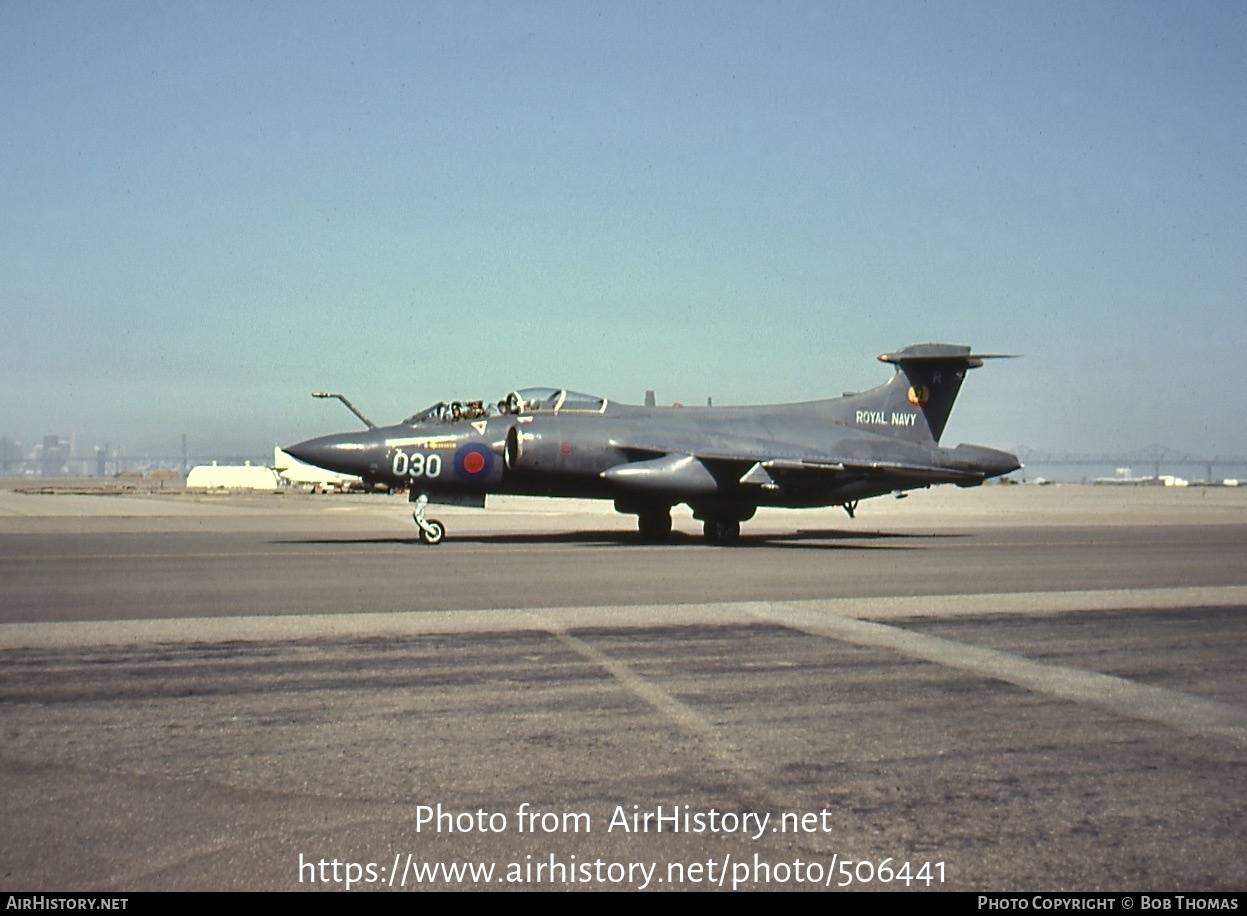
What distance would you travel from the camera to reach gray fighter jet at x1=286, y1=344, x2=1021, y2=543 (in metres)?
23.2

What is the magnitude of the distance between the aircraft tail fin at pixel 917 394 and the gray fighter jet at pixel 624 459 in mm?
1114

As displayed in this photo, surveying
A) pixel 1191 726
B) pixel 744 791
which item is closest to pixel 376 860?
pixel 744 791

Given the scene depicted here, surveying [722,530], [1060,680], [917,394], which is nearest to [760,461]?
[722,530]

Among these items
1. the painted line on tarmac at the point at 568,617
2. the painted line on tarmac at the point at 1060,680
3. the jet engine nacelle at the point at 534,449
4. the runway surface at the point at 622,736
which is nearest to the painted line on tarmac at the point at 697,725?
the runway surface at the point at 622,736

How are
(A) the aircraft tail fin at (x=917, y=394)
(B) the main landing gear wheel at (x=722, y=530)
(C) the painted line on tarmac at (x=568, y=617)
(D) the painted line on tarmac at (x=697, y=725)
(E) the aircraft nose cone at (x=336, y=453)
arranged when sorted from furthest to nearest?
(A) the aircraft tail fin at (x=917, y=394), (B) the main landing gear wheel at (x=722, y=530), (E) the aircraft nose cone at (x=336, y=453), (C) the painted line on tarmac at (x=568, y=617), (D) the painted line on tarmac at (x=697, y=725)

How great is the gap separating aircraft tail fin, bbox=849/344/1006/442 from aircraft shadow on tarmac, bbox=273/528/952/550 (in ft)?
9.35

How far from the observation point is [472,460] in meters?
23.6

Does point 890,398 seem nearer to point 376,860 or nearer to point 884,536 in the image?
point 884,536

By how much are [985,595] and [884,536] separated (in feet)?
48.6

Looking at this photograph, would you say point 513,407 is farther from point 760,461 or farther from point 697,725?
point 697,725

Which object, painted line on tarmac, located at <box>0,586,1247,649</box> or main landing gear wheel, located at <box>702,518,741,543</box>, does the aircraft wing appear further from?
painted line on tarmac, located at <box>0,586,1247,649</box>

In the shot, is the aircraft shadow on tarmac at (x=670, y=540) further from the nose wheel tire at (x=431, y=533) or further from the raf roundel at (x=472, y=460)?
the raf roundel at (x=472, y=460)

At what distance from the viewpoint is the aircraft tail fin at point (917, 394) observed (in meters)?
27.4

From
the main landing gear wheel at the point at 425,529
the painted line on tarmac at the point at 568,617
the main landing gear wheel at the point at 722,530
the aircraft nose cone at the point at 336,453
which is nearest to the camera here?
the painted line on tarmac at the point at 568,617
